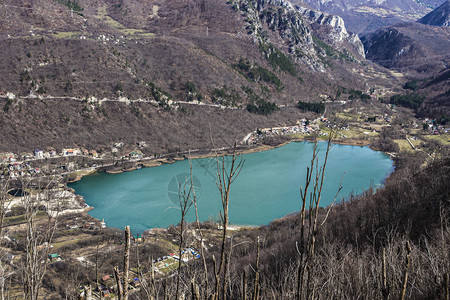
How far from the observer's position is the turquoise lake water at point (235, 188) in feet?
66.9

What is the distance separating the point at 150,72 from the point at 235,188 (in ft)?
76.8

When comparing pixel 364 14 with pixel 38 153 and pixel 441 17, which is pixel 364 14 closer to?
pixel 441 17

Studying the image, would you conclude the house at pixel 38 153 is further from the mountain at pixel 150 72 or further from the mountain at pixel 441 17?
the mountain at pixel 441 17

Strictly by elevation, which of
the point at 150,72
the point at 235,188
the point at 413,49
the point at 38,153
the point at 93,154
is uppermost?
the point at 413,49

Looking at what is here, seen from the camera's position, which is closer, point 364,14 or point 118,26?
point 118,26

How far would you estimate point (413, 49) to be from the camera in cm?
9106

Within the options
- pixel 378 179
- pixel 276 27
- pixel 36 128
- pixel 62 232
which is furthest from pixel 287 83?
pixel 62 232

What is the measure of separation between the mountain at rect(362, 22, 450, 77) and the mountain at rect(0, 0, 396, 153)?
1982 centimetres

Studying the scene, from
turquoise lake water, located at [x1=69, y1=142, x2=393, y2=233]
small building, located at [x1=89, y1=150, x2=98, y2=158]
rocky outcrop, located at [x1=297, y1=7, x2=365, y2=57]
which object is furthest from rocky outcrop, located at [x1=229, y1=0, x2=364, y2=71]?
small building, located at [x1=89, y1=150, x2=98, y2=158]

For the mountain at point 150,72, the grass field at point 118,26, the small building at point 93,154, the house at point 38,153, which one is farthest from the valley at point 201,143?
the grass field at point 118,26

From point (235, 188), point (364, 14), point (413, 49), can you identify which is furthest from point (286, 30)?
point (364, 14)

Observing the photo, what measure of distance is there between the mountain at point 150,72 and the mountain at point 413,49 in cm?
1982

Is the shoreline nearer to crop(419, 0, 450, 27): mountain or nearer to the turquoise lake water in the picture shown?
the turquoise lake water

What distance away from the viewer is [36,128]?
2911cm
